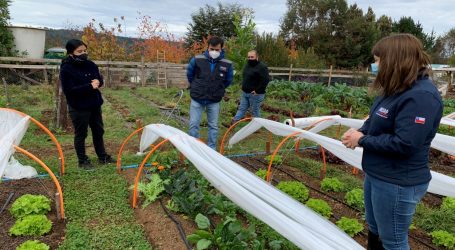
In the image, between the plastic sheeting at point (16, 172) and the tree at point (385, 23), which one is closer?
the plastic sheeting at point (16, 172)

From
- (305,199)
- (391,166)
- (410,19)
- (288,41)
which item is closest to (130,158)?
(305,199)

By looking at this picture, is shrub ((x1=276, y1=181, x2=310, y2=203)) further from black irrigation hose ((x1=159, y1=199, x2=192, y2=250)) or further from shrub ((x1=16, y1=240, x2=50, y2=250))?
shrub ((x1=16, y1=240, x2=50, y2=250))

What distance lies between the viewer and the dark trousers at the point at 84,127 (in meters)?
4.32

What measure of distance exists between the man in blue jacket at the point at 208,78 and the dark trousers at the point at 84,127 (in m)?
1.29

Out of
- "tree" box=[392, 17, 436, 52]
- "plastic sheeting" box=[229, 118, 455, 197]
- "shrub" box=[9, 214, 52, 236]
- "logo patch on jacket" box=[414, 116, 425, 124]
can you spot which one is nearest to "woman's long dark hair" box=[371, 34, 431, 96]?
"logo patch on jacket" box=[414, 116, 425, 124]

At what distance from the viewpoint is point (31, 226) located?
2980mm

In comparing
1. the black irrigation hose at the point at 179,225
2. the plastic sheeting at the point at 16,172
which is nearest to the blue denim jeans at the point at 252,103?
the black irrigation hose at the point at 179,225

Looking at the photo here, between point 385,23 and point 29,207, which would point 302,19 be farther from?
point 29,207

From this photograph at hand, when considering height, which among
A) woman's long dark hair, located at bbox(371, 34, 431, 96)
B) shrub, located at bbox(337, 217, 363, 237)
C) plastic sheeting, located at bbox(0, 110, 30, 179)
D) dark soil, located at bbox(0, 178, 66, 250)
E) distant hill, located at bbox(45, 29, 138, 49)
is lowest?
dark soil, located at bbox(0, 178, 66, 250)

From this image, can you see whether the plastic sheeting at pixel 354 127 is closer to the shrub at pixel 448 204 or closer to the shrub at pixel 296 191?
the shrub at pixel 448 204

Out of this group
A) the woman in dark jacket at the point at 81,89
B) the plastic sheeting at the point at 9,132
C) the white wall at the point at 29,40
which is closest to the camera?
the plastic sheeting at the point at 9,132

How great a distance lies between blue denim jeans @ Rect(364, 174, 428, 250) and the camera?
1882 mm

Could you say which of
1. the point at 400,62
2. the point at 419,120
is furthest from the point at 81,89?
the point at 419,120

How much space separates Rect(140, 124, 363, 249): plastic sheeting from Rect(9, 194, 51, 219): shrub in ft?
4.45
